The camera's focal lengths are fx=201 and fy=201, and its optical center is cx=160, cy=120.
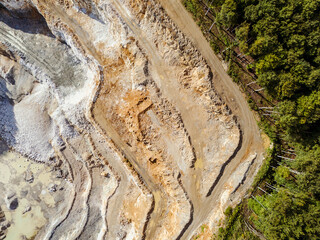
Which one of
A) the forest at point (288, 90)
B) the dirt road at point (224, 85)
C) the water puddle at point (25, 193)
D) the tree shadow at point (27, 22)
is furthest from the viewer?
the water puddle at point (25, 193)

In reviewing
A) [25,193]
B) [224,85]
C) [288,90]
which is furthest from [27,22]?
[288,90]

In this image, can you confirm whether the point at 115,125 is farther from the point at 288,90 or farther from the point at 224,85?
the point at 288,90

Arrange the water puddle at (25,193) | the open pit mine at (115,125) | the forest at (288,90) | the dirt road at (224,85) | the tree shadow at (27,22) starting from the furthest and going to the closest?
the water puddle at (25,193)
the tree shadow at (27,22)
the open pit mine at (115,125)
the dirt road at (224,85)
the forest at (288,90)

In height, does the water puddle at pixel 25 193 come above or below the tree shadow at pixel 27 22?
below

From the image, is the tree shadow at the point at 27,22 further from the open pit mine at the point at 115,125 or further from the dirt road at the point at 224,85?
the dirt road at the point at 224,85

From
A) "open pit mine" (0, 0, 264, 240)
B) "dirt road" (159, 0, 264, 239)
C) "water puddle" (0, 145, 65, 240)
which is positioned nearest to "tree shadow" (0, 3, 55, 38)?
"open pit mine" (0, 0, 264, 240)

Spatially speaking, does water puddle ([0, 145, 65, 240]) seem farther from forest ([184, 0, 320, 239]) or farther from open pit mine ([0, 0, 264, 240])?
forest ([184, 0, 320, 239])

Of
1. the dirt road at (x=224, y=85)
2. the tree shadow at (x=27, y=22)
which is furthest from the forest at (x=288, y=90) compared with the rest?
the tree shadow at (x=27, y=22)
